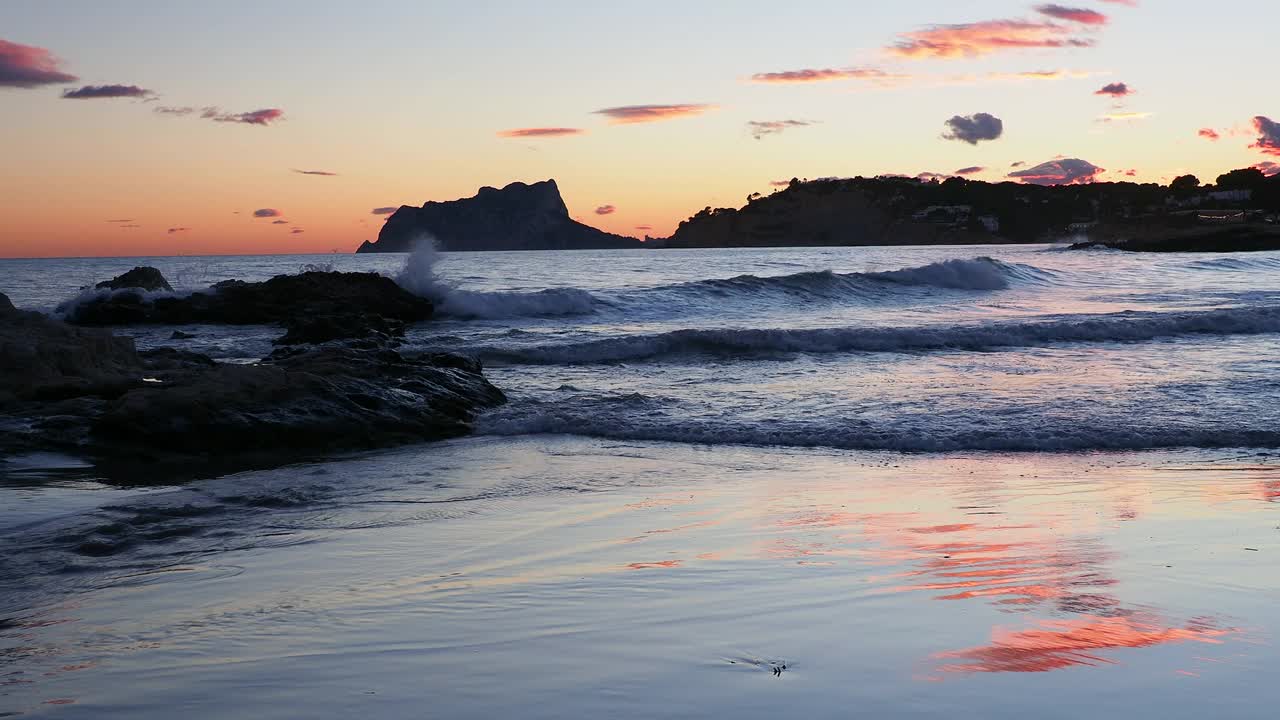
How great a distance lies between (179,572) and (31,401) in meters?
5.54

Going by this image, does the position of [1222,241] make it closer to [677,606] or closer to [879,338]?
[879,338]

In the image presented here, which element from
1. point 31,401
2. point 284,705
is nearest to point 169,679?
point 284,705

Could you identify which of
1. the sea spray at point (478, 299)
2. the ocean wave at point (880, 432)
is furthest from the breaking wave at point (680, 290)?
the ocean wave at point (880, 432)

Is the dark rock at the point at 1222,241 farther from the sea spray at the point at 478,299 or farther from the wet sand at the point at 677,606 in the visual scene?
the wet sand at the point at 677,606

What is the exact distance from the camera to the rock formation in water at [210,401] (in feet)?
24.3

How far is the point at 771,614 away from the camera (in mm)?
3316

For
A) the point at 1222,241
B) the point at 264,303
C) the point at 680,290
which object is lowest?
the point at 264,303

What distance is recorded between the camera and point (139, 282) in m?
25.8

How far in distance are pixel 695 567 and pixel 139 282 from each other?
83.4 feet

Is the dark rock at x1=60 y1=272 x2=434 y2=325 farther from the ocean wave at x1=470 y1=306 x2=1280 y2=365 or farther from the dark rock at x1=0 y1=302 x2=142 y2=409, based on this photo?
the dark rock at x1=0 y1=302 x2=142 y2=409

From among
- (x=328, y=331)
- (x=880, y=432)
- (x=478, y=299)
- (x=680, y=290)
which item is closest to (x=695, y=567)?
(x=880, y=432)

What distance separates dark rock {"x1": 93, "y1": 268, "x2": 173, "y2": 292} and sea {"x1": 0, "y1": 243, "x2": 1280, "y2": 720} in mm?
18446

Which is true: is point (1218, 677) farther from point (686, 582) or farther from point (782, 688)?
point (686, 582)

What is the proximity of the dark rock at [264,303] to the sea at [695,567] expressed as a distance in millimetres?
13547
